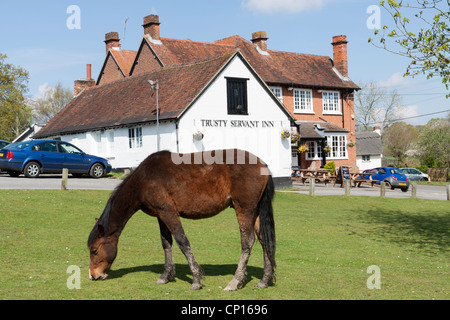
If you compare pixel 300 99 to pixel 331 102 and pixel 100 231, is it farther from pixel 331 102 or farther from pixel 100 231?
pixel 100 231

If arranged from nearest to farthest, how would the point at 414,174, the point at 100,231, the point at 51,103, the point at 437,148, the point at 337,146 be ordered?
the point at 100,231, the point at 337,146, the point at 414,174, the point at 437,148, the point at 51,103

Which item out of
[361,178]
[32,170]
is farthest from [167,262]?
[361,178]

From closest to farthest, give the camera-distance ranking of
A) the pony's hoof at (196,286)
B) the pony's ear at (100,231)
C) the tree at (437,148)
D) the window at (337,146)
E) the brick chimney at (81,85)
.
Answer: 1. the pony's hoof at (196,286)
2. the pony's ear at (100,231)
3. the window at (337,146)
4. the brick chimney at (81,85)
5. the tree at (437,148)

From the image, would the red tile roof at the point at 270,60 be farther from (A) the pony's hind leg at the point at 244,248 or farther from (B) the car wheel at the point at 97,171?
(A) the pony's hind leg at the point at 244,248

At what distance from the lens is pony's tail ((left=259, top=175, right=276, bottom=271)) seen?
27.1 ft

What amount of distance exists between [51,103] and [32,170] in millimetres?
62527

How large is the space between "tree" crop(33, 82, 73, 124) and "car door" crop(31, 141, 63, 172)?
2394 inches

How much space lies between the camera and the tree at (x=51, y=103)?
280 feet

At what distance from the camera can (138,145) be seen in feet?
106

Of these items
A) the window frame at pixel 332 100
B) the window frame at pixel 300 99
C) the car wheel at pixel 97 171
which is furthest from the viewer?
the window frame at pixel 332 100

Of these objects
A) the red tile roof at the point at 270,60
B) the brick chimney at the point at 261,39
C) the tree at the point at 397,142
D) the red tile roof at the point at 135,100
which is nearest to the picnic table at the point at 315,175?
the red tile roof at the point at 270,60

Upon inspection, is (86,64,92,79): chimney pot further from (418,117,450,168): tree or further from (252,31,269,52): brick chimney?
(418,117,450,168): tree

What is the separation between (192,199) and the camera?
8047 mm
